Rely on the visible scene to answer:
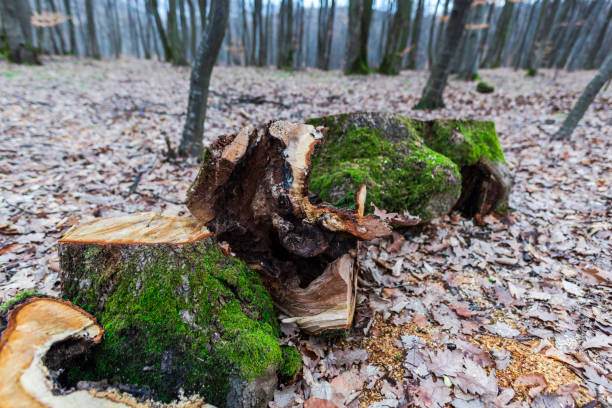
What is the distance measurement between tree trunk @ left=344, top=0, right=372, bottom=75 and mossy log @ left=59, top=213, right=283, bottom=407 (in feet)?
56.4

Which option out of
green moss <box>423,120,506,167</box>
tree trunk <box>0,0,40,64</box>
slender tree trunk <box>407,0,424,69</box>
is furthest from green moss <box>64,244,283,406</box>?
slender tree trunk <box>407,0,424,69</box>

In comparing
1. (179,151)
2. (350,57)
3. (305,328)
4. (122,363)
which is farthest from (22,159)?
(350,57)

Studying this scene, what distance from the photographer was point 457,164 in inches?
167

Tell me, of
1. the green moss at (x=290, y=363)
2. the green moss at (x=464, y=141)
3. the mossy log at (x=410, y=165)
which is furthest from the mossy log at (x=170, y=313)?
the green moss at (x=464, y=141)

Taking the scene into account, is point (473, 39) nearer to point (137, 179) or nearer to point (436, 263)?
point (436, 263)

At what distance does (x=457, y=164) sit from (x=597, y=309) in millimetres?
2189

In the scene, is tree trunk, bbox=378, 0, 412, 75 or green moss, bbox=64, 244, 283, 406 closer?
green moss, bbox=64, 244, 283, 406

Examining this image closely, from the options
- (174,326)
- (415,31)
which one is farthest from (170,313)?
(415,31)

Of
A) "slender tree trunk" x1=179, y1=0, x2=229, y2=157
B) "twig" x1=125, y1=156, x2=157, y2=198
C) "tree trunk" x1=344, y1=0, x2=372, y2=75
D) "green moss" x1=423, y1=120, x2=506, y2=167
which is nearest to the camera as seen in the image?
"green moss" x1=423, y1=120, x2=506, y2=167

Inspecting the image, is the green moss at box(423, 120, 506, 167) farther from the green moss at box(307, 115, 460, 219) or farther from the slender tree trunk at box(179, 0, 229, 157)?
the slender tree trunk at box(179, 0, 229, 157)

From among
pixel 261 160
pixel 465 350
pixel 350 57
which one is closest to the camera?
pixel 465 350

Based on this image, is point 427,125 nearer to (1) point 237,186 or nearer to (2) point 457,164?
(2) point 457,164

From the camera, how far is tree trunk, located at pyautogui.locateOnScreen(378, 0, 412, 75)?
667 inches

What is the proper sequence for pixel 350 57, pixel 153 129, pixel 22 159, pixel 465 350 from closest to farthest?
pixel 465 350, pixel 22 159, pixel 153 129, pixel 350 57
